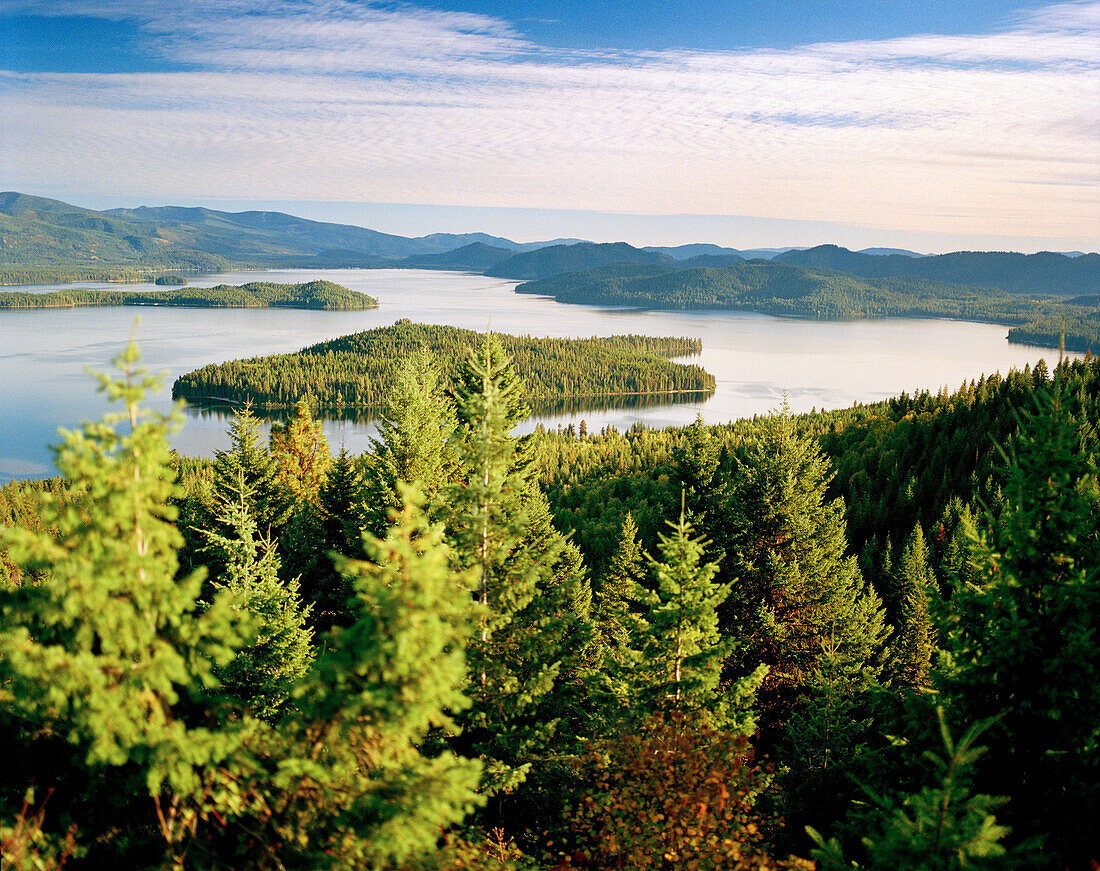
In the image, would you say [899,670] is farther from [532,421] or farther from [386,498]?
[532,421]

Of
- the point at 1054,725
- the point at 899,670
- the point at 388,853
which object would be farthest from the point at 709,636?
the point at 899,670

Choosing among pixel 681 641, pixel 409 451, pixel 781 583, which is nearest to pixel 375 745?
pixel 681 641

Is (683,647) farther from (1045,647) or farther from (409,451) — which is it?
(409,451)

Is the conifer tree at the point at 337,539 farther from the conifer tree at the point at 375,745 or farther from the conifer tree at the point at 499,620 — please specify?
the conifer tree at the point at 375,745

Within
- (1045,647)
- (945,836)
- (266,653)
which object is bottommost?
(266,653)

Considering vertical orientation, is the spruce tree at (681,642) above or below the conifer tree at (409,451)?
below

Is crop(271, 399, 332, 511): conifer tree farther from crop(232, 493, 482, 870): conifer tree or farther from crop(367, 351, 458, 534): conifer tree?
crop(232, 493, 482, 870): conifer tree

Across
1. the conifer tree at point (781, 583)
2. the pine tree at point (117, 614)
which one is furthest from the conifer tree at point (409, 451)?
the pine tree at point (117, 614)
